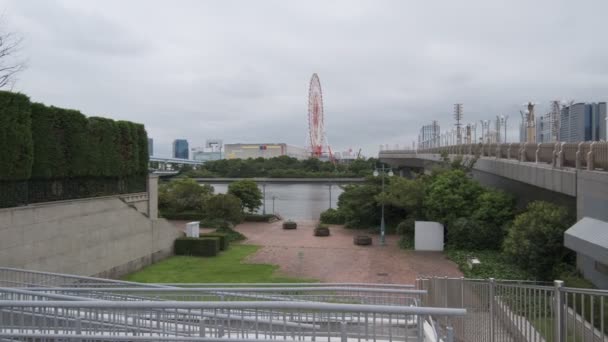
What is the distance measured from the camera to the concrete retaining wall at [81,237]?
16.3m

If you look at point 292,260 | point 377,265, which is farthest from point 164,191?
point 377,265

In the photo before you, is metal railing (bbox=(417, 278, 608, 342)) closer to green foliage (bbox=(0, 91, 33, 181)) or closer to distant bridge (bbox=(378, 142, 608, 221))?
distant bridge (bbox=(378, 142, 608, 221))

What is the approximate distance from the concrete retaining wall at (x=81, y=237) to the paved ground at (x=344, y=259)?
5.98 m

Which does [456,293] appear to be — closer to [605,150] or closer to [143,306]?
[143,306]

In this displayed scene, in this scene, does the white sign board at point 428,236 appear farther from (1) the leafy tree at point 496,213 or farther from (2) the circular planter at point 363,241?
(2) the circular planter at point 363,241

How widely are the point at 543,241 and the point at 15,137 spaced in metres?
18.6

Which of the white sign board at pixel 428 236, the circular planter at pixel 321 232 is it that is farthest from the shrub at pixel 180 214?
the white sign board at pixel 428 236

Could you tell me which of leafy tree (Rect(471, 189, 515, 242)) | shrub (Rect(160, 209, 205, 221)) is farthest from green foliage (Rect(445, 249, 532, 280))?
shrub (Rect(160, 209, 205, 221))

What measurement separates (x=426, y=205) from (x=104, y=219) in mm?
17981

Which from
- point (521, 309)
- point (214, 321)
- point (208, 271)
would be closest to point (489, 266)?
point (208, 271)

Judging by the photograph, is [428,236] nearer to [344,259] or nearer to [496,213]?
[496,213]

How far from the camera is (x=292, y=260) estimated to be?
25.9m

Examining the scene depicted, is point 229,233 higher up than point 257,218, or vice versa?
point 229,233

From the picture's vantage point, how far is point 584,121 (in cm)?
2614
